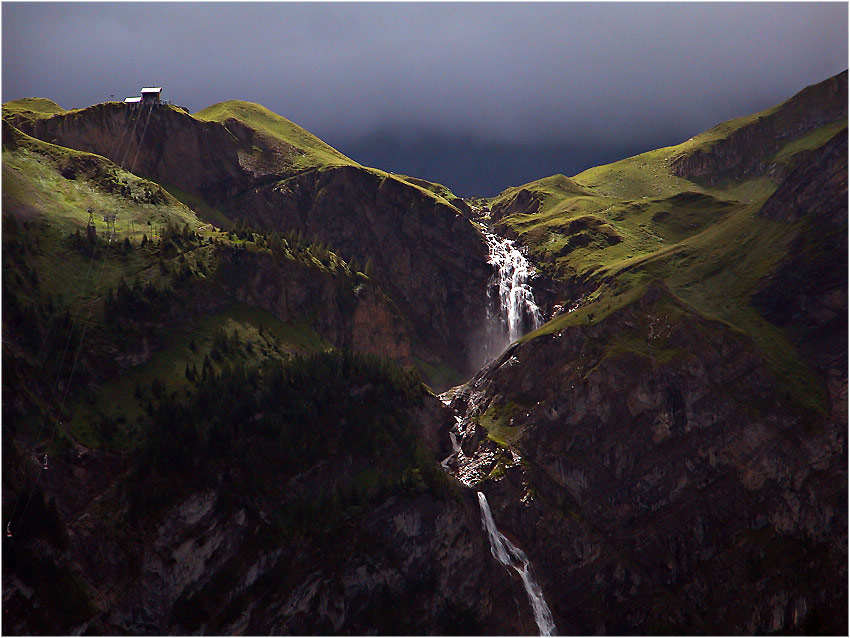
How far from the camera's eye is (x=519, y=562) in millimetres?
160375

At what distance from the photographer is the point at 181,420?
482ft

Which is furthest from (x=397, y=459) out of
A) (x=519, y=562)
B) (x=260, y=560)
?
(x=260, y=560)

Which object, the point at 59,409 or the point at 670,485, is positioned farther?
the point at 670,485

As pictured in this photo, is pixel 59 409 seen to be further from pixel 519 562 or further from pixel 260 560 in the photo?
pixel 519 562

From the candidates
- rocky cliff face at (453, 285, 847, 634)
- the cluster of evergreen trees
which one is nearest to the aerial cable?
the cluster of evergreen trees

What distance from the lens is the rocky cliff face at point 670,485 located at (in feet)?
517

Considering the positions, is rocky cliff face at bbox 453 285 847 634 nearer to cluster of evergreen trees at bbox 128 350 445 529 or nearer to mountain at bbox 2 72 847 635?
mountain at bbox 2 72 847 635

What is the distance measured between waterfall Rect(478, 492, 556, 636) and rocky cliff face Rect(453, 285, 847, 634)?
8.05 ft

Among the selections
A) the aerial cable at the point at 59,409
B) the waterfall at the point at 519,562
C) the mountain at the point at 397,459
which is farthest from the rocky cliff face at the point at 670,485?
the aerial cable at the point at 59,409

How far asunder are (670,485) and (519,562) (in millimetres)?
36415

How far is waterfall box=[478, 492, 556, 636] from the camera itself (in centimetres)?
15375

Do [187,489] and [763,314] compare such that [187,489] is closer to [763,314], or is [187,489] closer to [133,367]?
[133,367]

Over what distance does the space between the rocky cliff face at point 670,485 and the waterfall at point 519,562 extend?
2454 mm

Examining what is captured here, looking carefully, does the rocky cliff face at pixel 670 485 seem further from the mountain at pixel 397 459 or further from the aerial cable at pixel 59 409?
the aerial cable at pixel 59 409
